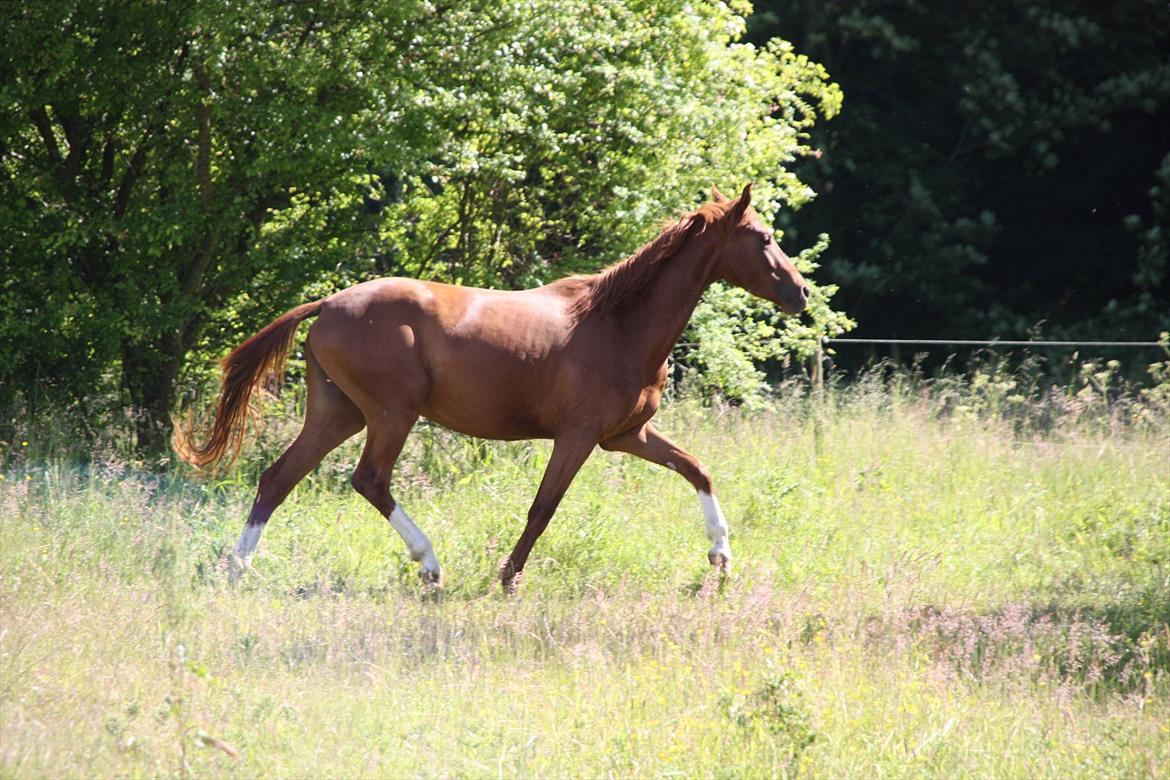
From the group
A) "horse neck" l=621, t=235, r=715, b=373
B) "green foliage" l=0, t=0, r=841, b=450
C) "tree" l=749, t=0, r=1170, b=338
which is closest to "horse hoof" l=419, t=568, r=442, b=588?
"horse neck" l=621, t=235, r=715, b=373

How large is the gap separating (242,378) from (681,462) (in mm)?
2733

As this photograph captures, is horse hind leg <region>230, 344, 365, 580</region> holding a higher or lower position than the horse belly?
lower

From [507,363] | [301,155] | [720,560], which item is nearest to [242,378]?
[507,363]

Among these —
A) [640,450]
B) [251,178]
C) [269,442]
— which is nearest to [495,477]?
[640,450]

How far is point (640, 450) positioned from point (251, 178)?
161 inches

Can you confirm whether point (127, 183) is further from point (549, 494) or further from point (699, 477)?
point (699, 477)

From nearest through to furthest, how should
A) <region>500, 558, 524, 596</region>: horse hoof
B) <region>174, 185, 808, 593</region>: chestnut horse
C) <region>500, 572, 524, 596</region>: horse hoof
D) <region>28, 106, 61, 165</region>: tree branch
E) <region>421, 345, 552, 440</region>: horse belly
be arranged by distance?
<region>500, 572, 524, 596</region>: horse hoof
<region>500, 558, 524, 596</region>: horse hoof
<region>174, 185, 808, 593</region>: chestnut horse
<region>421, 345, 552, 440</region>: horse belly
<region>28, 106, 61, 165</region>: tree branch

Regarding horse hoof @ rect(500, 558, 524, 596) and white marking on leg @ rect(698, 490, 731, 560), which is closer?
horse hoof @ rect(500, 558, 524, 596)

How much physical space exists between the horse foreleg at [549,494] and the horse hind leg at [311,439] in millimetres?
1257

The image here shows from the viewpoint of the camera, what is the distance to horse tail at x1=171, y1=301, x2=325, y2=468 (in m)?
7.86

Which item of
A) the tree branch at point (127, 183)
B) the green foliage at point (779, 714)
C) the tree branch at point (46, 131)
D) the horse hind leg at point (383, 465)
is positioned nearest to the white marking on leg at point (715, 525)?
the horse hind leg at point (383, 465)

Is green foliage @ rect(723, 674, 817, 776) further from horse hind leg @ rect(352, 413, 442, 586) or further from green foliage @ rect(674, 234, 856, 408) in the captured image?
green foliage @ rect(674, 234, 856, 408)

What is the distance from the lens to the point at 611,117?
10.4 metres

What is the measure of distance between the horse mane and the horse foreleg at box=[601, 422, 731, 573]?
2.67 feet
